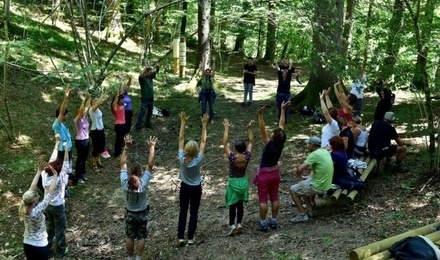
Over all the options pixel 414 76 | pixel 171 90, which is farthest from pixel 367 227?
pixel 171 90

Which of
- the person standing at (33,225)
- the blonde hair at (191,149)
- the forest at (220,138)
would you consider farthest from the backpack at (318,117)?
the person standing at (33,225)

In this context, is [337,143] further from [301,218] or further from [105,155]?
[105,155]

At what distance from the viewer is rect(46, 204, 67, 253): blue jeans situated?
23.4 feet

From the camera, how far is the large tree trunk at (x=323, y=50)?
381 inches

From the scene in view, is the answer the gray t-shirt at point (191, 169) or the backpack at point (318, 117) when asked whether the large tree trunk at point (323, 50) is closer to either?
the backpack at point (318, 117)

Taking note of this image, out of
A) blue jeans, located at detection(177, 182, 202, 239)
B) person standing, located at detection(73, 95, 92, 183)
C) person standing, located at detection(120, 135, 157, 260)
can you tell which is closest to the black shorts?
person standing, located at detection(120, 135, 157, 260)

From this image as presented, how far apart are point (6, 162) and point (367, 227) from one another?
7.80m

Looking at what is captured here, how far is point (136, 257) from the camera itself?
6.70 meters

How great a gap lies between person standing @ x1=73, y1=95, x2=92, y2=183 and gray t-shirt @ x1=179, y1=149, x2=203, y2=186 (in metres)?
3.68

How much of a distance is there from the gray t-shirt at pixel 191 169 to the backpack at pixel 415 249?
293cm

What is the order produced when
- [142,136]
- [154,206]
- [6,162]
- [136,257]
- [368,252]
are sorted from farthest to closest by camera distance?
[142,136] → [6,162] → [154,206] → [136,257] → [368,252]

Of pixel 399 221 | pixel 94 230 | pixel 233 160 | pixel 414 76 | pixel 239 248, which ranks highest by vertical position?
pixel 414 76

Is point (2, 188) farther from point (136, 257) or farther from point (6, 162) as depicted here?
point (136, 257)

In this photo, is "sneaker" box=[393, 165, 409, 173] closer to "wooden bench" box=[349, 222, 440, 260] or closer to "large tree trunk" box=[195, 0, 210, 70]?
"wooden bench" box=[349, 222, 440, 260]
